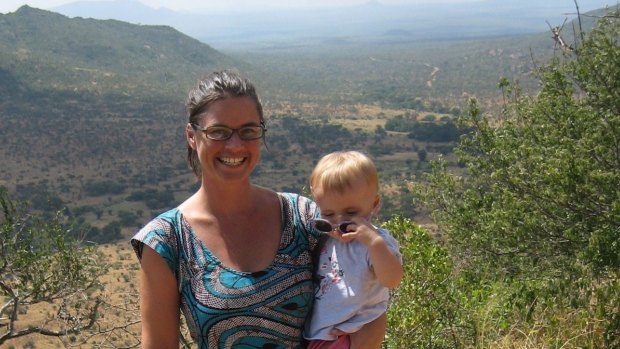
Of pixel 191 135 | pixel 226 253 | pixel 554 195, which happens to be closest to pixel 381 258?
pixel 226 253

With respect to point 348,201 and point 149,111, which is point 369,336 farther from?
point 149,111

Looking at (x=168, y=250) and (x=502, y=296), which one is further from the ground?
(x=168, y=250)

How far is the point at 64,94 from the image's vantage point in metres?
66.1

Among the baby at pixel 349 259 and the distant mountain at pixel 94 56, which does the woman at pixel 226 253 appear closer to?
the baby at pixel 349 259

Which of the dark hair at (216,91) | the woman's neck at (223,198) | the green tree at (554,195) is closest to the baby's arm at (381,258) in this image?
the woman's neck at (223,198)

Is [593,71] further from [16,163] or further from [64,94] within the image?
[64,94]

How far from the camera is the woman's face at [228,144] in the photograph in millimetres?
1920

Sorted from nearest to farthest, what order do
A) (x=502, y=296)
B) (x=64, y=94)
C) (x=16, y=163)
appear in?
(x=502, y=296) → (x=16, y=163) → (x=64, y=94)

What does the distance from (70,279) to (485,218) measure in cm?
517

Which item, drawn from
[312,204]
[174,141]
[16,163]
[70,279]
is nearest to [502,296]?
[312,204]

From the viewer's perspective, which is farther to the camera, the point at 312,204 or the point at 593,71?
the point at 593,71

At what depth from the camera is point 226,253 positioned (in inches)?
77.0

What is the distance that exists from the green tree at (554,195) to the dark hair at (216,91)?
228cm

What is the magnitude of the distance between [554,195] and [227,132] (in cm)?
471
